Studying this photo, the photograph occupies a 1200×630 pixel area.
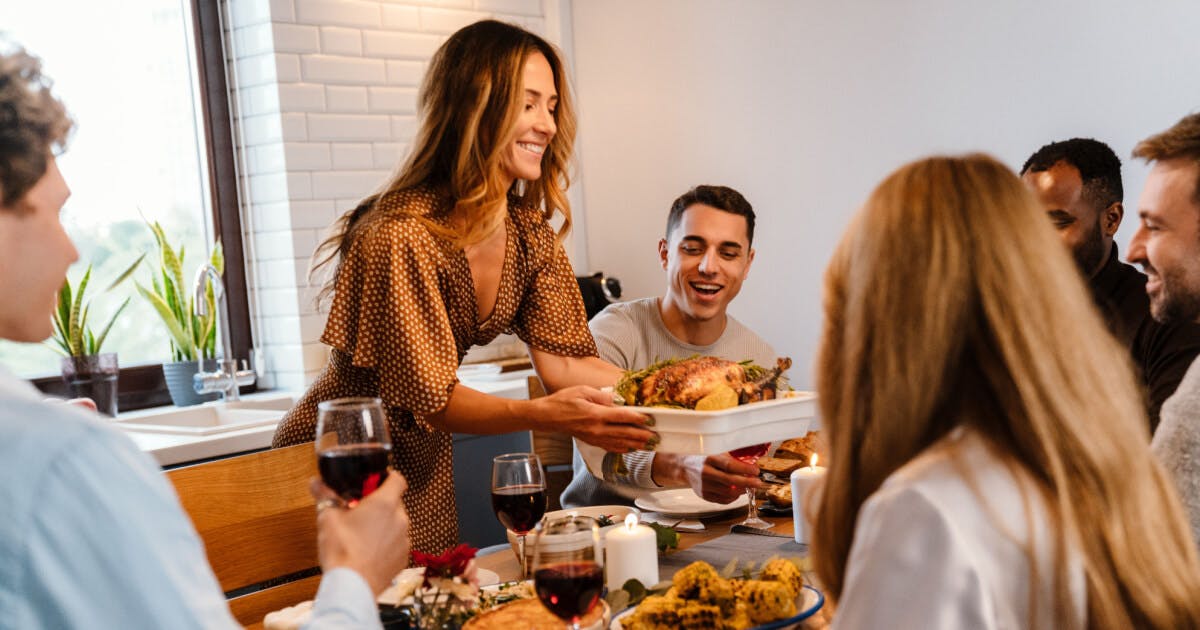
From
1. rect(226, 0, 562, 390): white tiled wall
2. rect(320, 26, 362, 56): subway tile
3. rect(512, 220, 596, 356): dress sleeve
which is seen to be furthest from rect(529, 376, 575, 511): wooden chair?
rect(320, 26, 362, 56): subway tile

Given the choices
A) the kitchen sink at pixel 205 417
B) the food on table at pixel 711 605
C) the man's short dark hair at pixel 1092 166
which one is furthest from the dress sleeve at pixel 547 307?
the man's short dark hair at pixel 1092 166

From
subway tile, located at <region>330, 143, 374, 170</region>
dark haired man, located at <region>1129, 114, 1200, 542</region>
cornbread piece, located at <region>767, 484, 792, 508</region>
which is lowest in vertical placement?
cornbread piece, located at <region>767, 484, 792, 508</region>

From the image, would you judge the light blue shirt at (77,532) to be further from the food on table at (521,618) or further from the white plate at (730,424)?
the white plate at (730,424)

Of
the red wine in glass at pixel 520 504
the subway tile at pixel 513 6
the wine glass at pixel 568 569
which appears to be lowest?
the red wine in glass at pixel 520 504

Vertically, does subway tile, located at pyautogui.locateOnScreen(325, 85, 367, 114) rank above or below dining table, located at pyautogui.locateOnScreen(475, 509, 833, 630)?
above

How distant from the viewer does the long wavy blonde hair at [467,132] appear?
87.3 inches

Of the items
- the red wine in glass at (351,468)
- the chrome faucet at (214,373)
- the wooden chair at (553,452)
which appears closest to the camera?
the red wine in glass at (351,468)

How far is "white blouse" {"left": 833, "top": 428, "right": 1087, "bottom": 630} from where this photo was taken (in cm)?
90

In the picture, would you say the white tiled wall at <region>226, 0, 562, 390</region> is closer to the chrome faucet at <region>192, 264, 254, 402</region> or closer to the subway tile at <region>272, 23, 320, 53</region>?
the subway tile at <region>272, 23, 320, 53</region>

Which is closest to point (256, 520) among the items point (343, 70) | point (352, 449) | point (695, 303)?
point (352, 449)

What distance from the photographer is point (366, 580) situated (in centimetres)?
116

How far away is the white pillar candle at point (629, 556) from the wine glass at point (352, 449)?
44 cm

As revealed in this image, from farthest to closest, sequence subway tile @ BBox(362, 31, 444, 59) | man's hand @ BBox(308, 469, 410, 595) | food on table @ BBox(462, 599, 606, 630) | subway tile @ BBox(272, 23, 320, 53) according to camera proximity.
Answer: subway tile @ BBox(362, 31, 444, 59) → subway tile @ BBox(272, 23, 320, 53) → food on table @ BBox(462, 599, 606, 630) → man's hand @ BBox(308, 469, 410, 595)

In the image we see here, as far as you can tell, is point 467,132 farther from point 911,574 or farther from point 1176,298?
point 911,574
